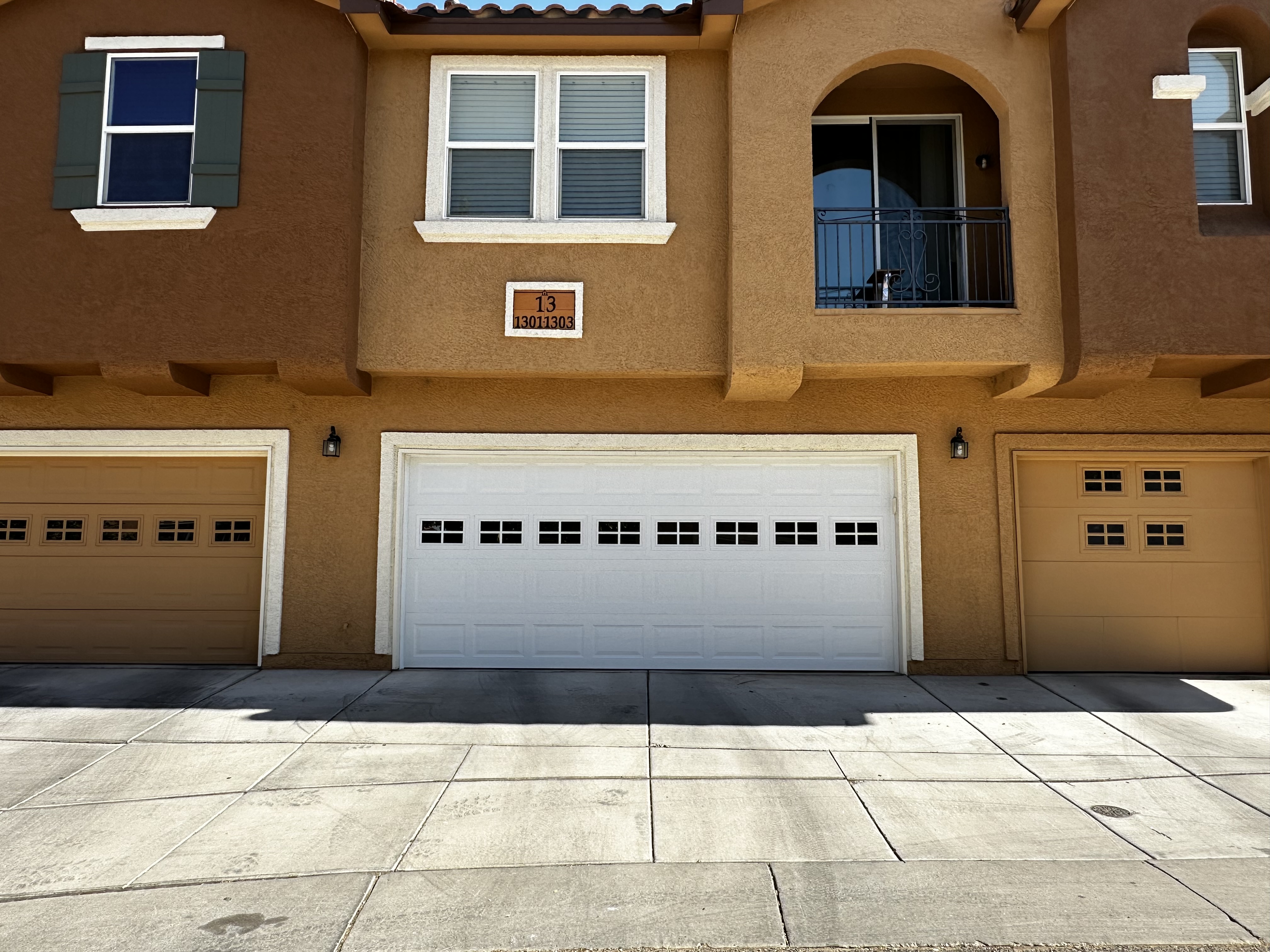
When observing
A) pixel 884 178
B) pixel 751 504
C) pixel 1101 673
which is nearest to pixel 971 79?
pixel 884 178

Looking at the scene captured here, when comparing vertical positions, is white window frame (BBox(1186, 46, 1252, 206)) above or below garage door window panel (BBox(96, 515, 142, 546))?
above

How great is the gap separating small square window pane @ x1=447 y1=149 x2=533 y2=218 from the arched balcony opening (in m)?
3.16

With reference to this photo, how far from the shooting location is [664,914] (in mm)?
3650

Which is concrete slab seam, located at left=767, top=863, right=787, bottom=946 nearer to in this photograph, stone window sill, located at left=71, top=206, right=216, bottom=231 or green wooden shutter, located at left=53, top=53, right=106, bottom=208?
stone window sill, located at left=71, top=206, right=216, bottom=231

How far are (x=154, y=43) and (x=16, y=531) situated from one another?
17.5 ft

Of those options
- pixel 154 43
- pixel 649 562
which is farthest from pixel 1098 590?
pixel 154 43

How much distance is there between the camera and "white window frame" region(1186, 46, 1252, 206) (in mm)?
8078

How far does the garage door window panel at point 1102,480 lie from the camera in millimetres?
8727

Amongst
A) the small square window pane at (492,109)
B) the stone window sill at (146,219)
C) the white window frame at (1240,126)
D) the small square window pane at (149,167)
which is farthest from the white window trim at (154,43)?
the white window frame at (1240,126)

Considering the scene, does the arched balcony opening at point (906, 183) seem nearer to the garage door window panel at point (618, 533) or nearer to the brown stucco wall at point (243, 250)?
the garage door window panel at point (618, 533)

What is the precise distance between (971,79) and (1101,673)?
6164 millimetres

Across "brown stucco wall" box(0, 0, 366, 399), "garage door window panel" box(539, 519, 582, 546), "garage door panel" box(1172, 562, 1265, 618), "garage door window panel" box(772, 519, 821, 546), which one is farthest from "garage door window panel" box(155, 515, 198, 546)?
"garage door panel" box(1172, 562, 1265, 618)

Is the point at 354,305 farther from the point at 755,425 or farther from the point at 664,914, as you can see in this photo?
the point at 664,914

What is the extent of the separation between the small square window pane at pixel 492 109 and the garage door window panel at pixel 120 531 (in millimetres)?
5328
